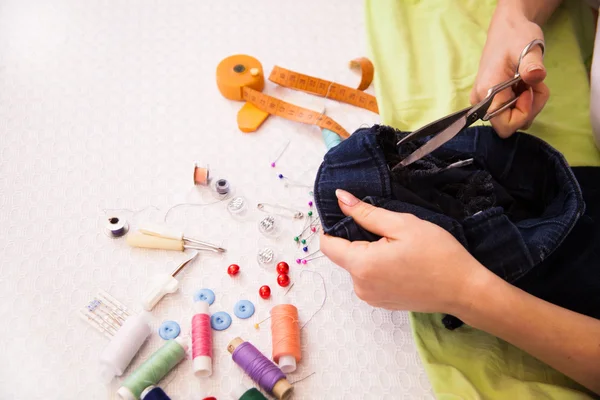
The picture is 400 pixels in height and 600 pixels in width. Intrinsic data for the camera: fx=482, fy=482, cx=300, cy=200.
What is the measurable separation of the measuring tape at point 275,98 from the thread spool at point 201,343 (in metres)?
0.58

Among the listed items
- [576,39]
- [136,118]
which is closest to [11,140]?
[136,118]

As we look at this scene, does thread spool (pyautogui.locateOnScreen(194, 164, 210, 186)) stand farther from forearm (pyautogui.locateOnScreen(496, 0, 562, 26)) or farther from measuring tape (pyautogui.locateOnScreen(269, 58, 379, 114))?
forearm (pyautogui.locateOnScreen(496, 0, 562, 26))

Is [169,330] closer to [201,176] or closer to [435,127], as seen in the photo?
[201,176]

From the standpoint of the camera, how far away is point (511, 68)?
1120 millimetres

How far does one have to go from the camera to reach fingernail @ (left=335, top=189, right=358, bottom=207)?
0.95 m

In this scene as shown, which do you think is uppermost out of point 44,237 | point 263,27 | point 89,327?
point 263,27

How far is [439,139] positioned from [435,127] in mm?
33

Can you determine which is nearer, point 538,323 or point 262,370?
point 538,323

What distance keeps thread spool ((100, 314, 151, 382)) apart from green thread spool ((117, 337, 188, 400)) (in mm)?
33

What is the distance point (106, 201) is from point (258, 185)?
0.39 m

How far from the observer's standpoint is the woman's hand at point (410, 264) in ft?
2.80

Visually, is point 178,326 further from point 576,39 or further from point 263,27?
point 576,39

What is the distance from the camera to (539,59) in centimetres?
105

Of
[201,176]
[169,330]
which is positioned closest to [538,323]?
[169,330]
